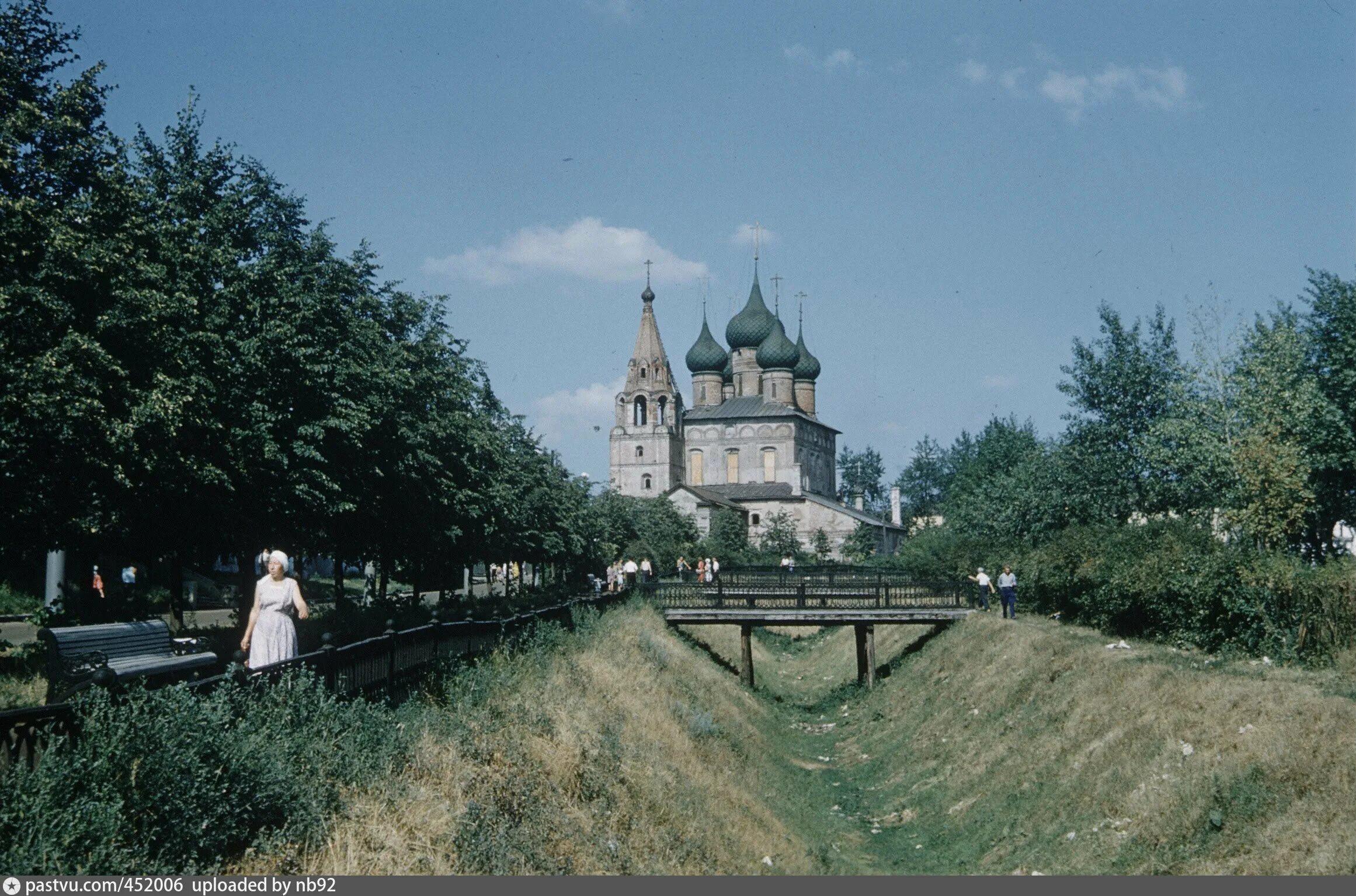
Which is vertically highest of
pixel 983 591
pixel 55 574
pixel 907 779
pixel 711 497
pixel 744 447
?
pixel 744 447

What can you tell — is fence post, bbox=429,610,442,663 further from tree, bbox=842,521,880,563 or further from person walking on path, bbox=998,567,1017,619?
tree, bbox=842,521,880,563

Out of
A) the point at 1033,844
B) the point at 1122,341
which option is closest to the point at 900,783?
the point at 1033,844

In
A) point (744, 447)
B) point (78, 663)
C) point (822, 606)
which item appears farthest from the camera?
point (744, 447)

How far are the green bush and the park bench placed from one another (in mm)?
704

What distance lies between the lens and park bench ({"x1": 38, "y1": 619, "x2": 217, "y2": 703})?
9.62 meters

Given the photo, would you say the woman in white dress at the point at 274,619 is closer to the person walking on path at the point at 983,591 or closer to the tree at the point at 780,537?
the person walking on path at the point at 983,591

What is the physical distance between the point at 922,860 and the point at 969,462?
78.7 metres

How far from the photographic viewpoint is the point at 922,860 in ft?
51.7

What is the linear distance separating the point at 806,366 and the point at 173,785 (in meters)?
112

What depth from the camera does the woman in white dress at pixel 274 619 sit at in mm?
11008

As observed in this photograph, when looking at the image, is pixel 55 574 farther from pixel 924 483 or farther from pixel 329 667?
pixel 924 483

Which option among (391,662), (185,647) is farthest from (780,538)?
(391,662)

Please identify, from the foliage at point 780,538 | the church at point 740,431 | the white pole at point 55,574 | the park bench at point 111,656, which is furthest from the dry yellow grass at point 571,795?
the church at point 740,431

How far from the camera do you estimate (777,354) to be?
11056 cm
